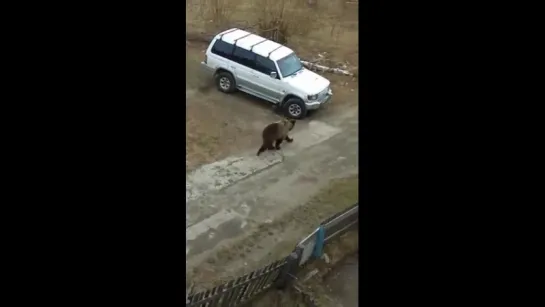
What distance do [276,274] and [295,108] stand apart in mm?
5150

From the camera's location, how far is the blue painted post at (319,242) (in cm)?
746

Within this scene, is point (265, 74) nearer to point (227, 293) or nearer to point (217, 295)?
point (227, 293)

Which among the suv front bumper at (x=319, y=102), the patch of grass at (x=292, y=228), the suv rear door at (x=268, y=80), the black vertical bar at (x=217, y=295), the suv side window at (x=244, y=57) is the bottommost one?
the patch of grass at (x=292, y=228)

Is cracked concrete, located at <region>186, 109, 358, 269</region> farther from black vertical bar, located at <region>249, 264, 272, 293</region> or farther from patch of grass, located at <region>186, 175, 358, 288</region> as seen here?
black vertical bar, located at <region>249, 264, 272, 293</region>

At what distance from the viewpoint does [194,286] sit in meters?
7.11

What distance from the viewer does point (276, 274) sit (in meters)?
7.00

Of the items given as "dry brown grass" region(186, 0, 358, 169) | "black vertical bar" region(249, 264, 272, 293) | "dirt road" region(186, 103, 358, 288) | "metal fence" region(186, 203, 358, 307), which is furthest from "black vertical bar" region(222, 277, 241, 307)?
"dry brown grass" region(186, 0, 358, 169)

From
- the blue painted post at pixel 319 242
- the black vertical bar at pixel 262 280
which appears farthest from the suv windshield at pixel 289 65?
the black vertical bar at pixel 262 280

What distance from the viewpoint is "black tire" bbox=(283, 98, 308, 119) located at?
37.8 feet

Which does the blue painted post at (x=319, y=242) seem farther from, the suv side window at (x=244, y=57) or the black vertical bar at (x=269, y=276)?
the suv side window at (x=244, y=57)

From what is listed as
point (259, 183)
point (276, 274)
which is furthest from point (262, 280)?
point (259, 183)

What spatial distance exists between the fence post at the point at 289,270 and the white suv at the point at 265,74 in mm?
4869
